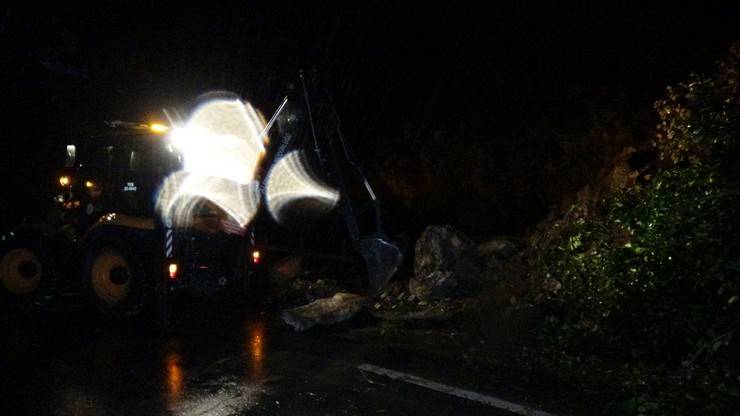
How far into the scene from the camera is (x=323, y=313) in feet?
22.9

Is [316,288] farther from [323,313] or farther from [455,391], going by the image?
[455,391]

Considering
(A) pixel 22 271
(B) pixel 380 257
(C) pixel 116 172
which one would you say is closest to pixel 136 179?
(C) pixel 116 172

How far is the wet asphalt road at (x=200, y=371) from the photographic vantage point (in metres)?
4.59

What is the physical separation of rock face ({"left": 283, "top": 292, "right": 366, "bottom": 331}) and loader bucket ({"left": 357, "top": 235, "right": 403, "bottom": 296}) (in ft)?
1.59

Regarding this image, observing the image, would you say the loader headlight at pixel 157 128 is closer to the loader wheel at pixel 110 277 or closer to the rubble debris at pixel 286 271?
the loader wheel at pixel 110 277

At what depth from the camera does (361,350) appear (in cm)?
608

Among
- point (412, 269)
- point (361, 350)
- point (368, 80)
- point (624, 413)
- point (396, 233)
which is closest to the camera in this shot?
point (624, 413)

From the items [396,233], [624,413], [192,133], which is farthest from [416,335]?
[192,133]

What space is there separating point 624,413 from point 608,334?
147 cm

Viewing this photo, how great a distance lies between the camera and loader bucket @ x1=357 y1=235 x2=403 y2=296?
22.7ft

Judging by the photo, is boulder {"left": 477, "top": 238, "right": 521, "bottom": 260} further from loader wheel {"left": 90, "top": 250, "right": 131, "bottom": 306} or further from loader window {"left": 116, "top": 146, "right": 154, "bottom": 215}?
loader wheel {"left": 90, "top": 250, "right": 131, "bottom": 306}

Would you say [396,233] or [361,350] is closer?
[361,350]

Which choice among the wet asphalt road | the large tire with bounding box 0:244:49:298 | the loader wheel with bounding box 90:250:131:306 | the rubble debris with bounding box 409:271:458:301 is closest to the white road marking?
the wet asphalt road

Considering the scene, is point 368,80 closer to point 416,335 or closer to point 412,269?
point 412,269
